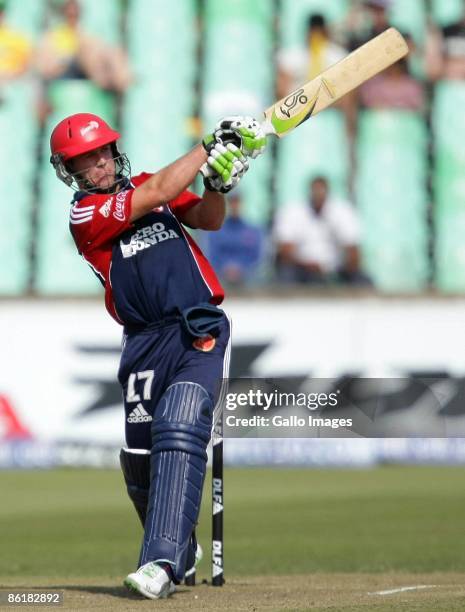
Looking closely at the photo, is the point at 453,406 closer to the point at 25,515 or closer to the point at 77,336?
the point at 25,515

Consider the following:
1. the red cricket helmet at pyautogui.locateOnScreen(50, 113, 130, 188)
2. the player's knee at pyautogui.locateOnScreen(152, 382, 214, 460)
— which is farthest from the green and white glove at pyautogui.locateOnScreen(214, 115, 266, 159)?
the player's knee at pyautogui.locateOnScreen(152, 382, 214, 460)

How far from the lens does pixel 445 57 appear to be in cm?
1869

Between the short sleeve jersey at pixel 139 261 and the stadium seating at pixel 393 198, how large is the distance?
1219 centimetres

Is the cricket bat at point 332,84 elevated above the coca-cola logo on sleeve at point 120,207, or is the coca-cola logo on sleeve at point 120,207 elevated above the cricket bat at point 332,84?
the cricket bat at point 332,84

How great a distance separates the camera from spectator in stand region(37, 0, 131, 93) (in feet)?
61.3

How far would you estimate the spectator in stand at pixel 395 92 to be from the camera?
18.4 meters

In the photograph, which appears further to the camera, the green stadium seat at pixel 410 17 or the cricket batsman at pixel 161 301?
the green stadium seat at pixel 410 17

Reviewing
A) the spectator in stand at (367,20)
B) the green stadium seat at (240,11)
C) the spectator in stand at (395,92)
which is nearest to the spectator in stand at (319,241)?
the spectator in stand at (395,92)

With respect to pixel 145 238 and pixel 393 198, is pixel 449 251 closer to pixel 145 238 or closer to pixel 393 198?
pixel 393 198

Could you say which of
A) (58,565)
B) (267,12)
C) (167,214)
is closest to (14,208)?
(267,12)

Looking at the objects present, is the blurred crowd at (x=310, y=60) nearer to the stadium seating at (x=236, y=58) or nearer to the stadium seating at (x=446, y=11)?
the stadium seating at (x=446, y=11)

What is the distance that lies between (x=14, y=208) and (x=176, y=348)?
13.2 m

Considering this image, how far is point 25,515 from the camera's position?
11172 millimetres

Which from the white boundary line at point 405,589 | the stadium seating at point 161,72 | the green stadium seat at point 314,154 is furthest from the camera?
the stadium seating at point 161,72
